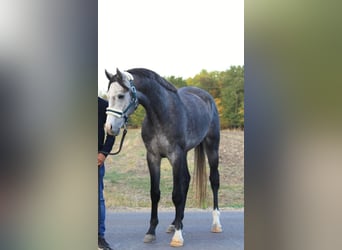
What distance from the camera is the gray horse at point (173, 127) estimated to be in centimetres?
278

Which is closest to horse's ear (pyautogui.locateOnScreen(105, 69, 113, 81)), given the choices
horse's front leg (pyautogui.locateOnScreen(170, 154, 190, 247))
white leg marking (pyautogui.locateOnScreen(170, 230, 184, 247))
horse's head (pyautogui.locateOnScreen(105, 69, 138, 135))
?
horse's head (pyautogui.locateOnScreen(105, 69, 138, 135))

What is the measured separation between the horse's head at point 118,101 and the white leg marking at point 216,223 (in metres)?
0.95

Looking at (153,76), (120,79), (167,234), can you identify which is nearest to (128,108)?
(120,79)

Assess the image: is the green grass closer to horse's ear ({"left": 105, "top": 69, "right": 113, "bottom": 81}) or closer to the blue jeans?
the blue jeans

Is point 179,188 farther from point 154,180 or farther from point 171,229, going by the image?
point 171,229

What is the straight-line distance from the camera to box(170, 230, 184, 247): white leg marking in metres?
2.88

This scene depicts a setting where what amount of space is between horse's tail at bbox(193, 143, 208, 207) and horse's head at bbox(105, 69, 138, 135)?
0.71 meters

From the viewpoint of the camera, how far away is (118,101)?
271cm

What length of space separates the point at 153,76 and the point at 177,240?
110 cm

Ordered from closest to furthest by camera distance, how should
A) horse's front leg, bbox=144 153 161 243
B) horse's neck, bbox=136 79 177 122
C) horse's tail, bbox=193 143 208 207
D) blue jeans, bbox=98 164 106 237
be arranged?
blue jeans, bbox=98 164 106 237 < horse's neck, bbox=136 79 177 122 < horse's front leg, bbox=144 153 161 243 < horse's tail, bbox=193 143 208 207

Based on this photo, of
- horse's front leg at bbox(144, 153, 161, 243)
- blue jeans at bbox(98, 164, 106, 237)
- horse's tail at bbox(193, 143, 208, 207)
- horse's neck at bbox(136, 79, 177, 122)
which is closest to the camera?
blue jeans at bbox(98, 164, 106, 237)
